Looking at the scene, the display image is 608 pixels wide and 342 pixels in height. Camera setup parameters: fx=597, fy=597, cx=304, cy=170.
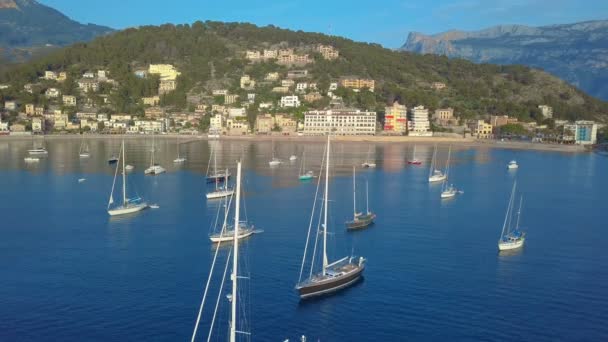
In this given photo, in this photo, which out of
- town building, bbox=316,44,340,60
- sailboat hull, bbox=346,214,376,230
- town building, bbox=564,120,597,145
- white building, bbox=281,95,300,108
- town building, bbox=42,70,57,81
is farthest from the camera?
town building, bbox=316,44,340,60

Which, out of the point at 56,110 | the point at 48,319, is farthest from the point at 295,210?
the point at 56,110

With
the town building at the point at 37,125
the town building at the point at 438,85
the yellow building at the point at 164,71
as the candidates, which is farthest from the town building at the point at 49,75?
the town building at the point at 438,85

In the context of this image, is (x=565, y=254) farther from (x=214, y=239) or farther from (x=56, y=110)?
(x=56, y=110)

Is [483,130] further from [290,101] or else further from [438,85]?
[290,101]

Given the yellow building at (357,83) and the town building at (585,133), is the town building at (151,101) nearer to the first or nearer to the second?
the yellow building at (357,83)

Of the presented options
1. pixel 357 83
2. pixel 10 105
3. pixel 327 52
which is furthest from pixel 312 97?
pixel 10 105

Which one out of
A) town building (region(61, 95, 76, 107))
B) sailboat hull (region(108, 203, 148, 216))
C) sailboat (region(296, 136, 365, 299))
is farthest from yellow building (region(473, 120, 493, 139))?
sailboat (region(296, 136, 365, 299))

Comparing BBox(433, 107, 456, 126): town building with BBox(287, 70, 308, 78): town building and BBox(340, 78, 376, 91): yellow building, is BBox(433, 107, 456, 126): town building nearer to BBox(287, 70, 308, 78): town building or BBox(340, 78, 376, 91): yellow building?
BBox(340, 78, 376, 91): yellow building
